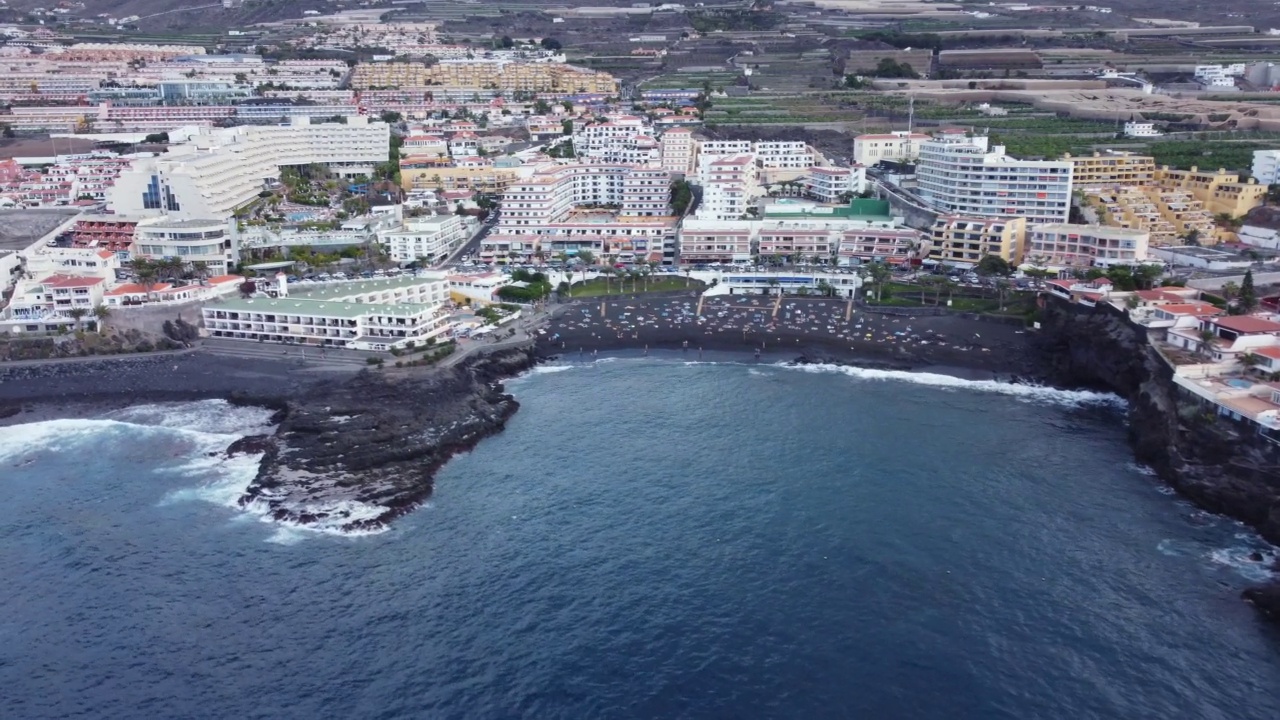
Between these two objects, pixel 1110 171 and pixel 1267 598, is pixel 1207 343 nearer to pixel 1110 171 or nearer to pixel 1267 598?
pixel 1267 598

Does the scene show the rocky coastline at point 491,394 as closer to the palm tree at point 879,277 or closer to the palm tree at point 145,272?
the palm tree at point 879,277

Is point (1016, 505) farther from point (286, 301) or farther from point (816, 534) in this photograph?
point (286, 301)

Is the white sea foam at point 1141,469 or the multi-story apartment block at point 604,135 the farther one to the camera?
the multi-story apartment block at point 604,135

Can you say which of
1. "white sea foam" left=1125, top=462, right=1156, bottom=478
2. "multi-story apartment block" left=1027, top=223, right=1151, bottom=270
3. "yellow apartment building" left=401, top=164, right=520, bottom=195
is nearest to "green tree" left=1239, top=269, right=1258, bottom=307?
"multi-story apartment block" left=1027, top=223, right=1151, bottom=270

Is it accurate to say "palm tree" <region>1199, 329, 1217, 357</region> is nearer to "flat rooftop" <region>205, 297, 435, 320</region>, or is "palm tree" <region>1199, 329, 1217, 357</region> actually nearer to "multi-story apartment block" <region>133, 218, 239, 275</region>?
"flat rooftop" <region>205, 297, 435, 320</region>

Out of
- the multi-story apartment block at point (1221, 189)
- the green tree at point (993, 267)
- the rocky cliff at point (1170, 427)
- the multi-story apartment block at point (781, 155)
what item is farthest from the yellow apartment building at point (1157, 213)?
the multi-story apartment block at point (781, 155)

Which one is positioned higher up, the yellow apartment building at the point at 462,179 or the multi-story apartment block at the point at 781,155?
the multi-story apartment block at the point at 781,155

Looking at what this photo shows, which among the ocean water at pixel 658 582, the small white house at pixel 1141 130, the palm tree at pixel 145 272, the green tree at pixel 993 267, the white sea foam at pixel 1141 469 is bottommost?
the ocean water at pixel 658 582
